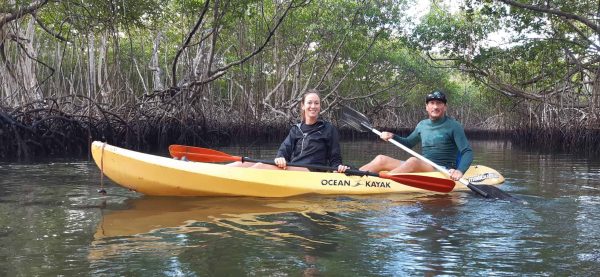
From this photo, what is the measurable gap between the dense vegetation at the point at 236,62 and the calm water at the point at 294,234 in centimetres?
388

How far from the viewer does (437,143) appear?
4.93 meters

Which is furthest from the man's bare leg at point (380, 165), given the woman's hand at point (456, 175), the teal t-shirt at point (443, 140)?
the woman's hand at point (456, 175)

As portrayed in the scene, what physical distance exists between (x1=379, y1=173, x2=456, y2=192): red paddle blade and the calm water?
11 cm

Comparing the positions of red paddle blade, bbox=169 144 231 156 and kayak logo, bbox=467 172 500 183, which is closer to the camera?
red paddle blade, bbox=169 144 231 156

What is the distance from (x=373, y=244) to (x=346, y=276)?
60cm

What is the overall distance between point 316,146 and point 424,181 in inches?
35.4

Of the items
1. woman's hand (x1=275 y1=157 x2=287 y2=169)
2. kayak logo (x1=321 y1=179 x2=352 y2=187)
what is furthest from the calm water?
woman's hand (x1=275 y1=157 x2=287 y2=169)

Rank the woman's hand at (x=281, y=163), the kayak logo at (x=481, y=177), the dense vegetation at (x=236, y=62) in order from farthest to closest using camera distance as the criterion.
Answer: the dense vegetation at (x=236, y=62) → the kayak logo at (x=481, y=177) → the woman's hand at (x=281, y=163)

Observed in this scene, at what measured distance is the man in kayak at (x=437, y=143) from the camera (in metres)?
4.73

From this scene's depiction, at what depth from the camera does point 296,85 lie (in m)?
16.3

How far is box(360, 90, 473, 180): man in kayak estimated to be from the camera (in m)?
4.73

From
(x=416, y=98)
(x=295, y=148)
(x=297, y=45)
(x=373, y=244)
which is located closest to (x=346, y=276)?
(x=373, y=244)

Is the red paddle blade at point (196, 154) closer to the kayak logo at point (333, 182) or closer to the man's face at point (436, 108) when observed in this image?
the kayak logo at point (333, 182)

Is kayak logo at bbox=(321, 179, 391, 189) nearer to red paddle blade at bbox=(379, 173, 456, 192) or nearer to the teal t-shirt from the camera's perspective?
red paddle blade at bbox=(379, 173, 456, 192)
